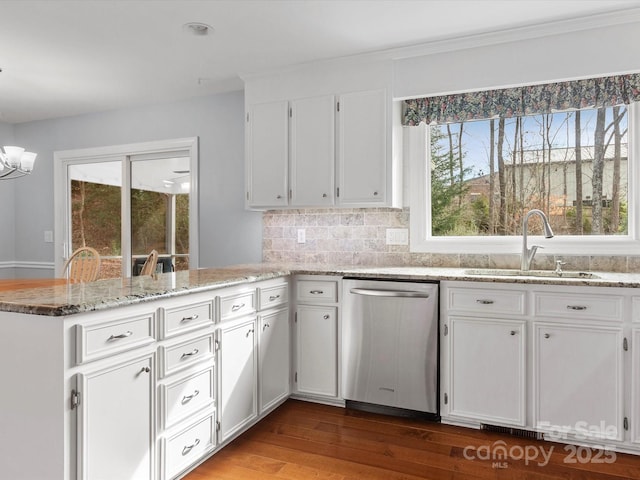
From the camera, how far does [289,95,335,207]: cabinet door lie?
3.36 metres

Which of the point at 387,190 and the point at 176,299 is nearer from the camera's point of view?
the point at 176,299

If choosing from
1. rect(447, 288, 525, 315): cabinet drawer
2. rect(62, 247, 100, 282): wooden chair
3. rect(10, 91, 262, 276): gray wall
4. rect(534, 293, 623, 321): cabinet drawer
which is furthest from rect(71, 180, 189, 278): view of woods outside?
rect(534, 293, 623, 321): cabinet drawer

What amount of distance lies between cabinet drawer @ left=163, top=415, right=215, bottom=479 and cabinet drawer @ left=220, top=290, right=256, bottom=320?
0.52 m

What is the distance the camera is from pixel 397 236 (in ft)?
11.5

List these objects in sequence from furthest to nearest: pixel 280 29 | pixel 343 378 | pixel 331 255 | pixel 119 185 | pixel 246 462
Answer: pixel 119 185
pixel 331 255
pixel 343 378
pixel 280 29
pixel 246 462

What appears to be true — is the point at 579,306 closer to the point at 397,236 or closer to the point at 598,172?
the point at 598,172

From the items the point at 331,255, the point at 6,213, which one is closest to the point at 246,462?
the point at 331,255

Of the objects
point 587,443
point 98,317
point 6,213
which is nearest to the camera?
point 98,317

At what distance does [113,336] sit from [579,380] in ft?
7.54

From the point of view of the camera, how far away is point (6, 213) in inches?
200

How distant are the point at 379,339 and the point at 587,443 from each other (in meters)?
1.23

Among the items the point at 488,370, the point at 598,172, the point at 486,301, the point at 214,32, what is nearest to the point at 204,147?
the point at 214,32

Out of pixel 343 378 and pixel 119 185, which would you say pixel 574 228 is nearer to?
pixel 343 378

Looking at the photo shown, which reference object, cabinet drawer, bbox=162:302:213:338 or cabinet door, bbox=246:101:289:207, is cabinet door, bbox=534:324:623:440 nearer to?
cabinet drawer, bbox=162:302:213:338
